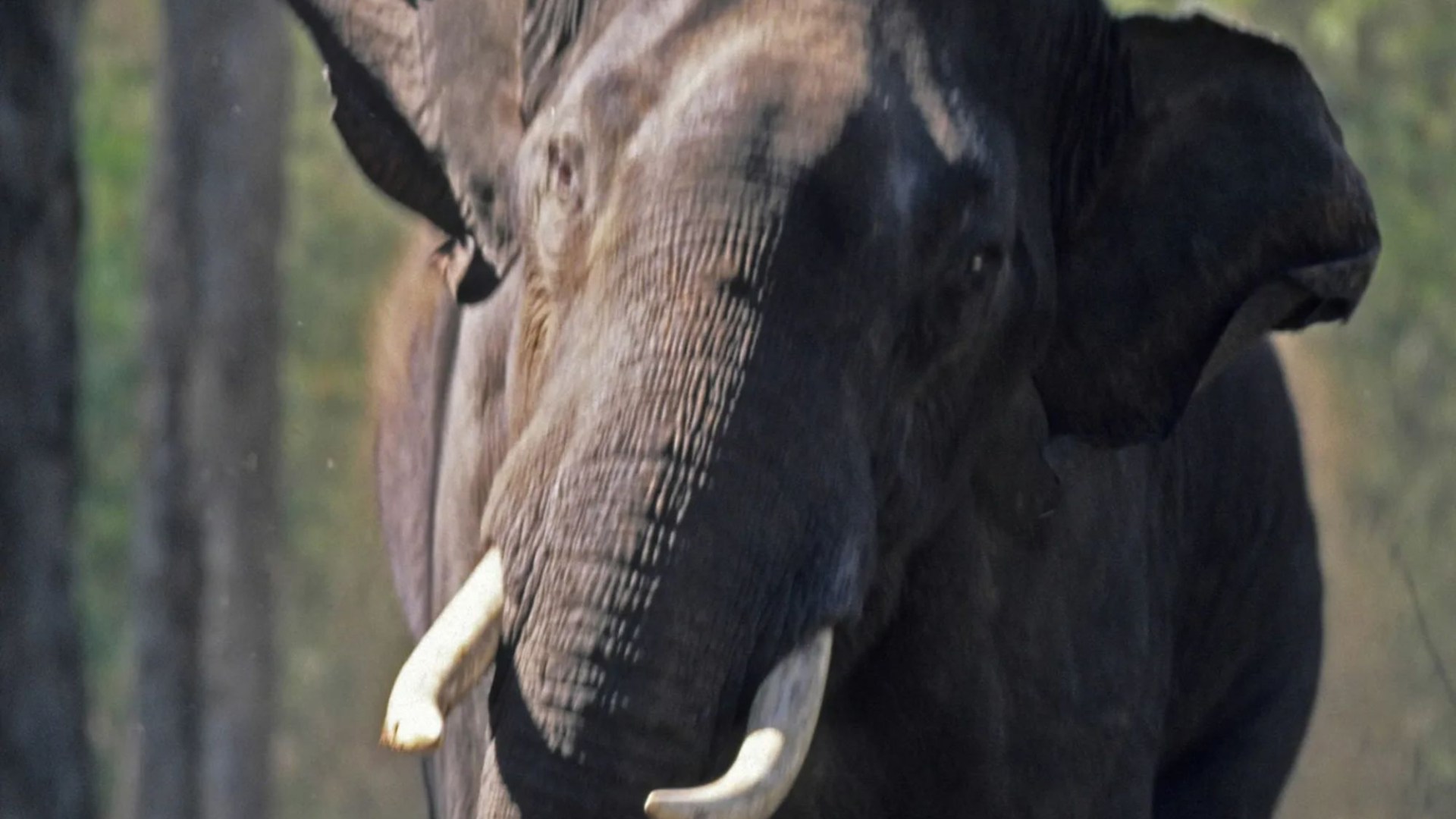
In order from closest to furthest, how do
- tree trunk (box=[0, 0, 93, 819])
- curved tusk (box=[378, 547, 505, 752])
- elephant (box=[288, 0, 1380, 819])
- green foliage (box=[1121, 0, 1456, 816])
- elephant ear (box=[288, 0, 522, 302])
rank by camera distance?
curved tusk (box=[378, 547, 505, 752]), elephant (box=[288, 0, 1380, 819]), elephant ear (box=[288, 0, 522, 302]), tree trunk (box=[0, 0, 93, 819]), green foliage (box=[1121, 0, 1456, 816])

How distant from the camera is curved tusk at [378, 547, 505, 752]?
8.87ft

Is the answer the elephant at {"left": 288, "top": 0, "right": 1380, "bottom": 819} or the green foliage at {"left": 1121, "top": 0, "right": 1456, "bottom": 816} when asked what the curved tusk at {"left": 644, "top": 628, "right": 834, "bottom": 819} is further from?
the green foliage at {"left": 1121, "top": 0, "right": 1456, "bottom": 816}

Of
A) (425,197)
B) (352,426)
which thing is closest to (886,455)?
(425,197)

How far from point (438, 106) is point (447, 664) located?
1055mm

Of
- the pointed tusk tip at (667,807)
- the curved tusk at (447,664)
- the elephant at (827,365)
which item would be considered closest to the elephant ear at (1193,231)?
the elephant at (827,365)

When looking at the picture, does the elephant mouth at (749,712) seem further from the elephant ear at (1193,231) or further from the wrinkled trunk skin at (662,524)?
the elephant ear at (1193,231)

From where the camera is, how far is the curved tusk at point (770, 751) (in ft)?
Result: 8.61

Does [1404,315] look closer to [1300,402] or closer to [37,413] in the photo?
[1300,402]

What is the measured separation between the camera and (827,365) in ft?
9.98

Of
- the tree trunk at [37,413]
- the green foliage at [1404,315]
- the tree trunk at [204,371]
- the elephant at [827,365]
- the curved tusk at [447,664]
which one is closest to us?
the curved tusk at [447,664]

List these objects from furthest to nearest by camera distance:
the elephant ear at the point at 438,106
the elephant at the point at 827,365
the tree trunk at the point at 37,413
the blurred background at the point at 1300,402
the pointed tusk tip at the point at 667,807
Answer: the blurred background at the point at 1300,402 < the tree trunk at the point at 37,413 < the elephant ear at the point at 438,106 < the elephant at the point at 827,365 < the pointed tusk tip at the point at 667,807

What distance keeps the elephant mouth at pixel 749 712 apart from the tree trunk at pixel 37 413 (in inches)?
103

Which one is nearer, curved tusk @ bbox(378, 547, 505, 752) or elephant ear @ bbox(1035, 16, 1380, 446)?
curved tusk @ bbox(378, 547, 505, 752)

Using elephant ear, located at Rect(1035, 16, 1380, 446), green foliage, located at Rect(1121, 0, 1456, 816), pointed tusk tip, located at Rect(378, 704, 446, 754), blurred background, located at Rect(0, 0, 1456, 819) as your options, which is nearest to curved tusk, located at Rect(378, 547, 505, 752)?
pointed tusk tip, located at Rect(378, 704, 446, 754)
